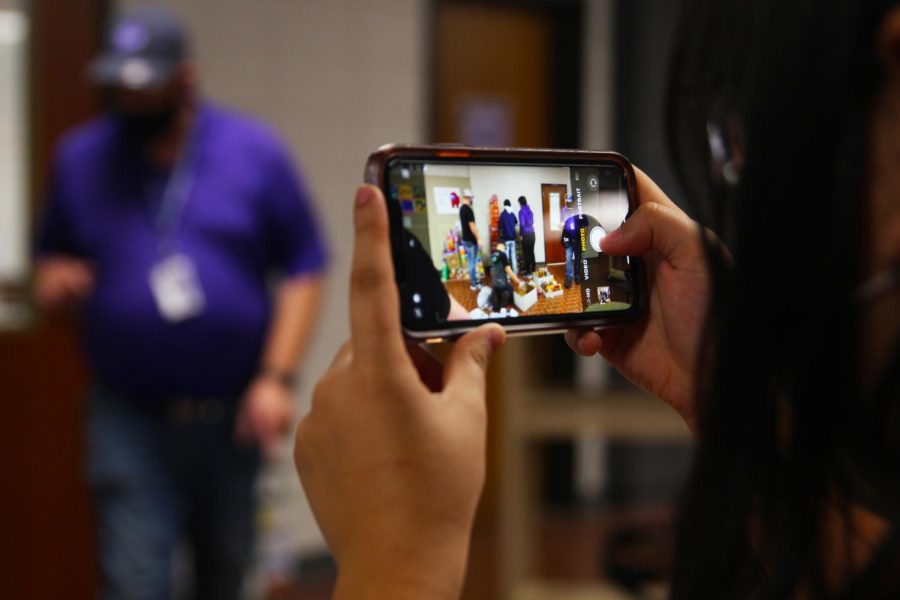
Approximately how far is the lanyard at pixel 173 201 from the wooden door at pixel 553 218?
1.30 metres

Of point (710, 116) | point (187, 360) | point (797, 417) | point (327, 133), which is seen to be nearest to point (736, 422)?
point (797, 417)

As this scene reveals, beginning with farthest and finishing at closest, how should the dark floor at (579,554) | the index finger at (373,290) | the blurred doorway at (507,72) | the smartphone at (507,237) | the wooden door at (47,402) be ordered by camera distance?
the blurred doorway at (507,72) → the wooden door at (47,402) → the dark floor at (579,554) → the smartphone at (507,237) → the index finger at (373,290)

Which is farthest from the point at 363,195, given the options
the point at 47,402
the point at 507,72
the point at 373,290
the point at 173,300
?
the point at 507,72

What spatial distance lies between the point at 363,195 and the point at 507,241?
178 millimetres

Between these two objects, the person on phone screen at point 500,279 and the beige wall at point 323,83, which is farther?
the beige wall at point 323,83

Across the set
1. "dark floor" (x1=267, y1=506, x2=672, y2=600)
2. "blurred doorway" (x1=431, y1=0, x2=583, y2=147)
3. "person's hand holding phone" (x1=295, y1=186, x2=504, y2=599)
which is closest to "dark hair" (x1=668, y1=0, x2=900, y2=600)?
"person's hand holding phone" (x1=295, y1=186, x2=504, y2=599)

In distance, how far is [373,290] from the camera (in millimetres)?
652

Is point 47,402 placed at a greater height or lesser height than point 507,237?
lesser

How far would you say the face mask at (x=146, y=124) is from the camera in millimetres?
2088

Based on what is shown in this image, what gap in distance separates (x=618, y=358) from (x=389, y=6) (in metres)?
2.93

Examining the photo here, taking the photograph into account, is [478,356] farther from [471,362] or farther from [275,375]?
[275,375]

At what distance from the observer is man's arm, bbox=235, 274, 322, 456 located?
200cm

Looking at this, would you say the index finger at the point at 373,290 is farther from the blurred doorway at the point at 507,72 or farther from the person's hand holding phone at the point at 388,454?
the blurred doorway at the point at 507,72

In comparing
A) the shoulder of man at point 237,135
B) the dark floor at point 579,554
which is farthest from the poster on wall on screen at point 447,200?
the shoulder of man at point 237,135
